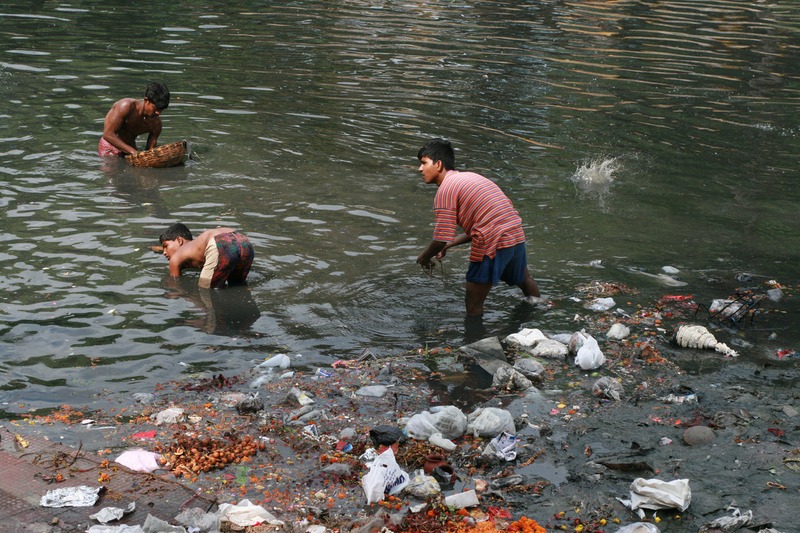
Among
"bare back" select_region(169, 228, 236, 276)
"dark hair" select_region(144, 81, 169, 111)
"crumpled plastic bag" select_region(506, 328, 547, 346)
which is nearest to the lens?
"crumpled plastic bag" select_region(506, 328, 547, 346)

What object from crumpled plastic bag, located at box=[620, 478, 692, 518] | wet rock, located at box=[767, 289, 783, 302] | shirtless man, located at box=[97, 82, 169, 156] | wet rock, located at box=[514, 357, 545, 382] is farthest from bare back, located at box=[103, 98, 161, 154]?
crumpled plastic bag, located at box=[620, 478, 692, 518]

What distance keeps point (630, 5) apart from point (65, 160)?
19665mm

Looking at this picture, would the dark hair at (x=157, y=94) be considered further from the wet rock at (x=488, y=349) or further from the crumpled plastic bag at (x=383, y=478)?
the crumpled plastic bag at (x=383, y=478)

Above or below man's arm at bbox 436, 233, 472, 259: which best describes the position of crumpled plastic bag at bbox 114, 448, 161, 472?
below

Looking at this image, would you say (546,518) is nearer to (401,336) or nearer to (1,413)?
(401,336)

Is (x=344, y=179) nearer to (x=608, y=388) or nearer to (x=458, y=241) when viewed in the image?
(x=458, y=241)

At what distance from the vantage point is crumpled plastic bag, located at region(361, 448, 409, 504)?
493 centimetres

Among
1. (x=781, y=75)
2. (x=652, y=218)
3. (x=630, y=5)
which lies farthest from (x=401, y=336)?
(x=630, y=5)

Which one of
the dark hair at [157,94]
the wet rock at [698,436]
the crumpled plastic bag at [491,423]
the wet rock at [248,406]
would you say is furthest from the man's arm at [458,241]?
the dark hair at [157,94]

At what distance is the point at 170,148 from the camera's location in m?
11.1

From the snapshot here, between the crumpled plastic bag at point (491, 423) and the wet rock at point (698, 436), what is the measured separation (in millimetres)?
1066

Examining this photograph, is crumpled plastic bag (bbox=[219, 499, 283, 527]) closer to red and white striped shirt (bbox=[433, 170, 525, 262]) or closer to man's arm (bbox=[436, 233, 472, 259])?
red and white striped shirt (bbox=[433, 170, 525, 262])

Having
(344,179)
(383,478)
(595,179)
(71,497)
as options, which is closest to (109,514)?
(71,497)

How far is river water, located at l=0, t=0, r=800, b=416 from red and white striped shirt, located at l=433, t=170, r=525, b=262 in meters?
0.74
